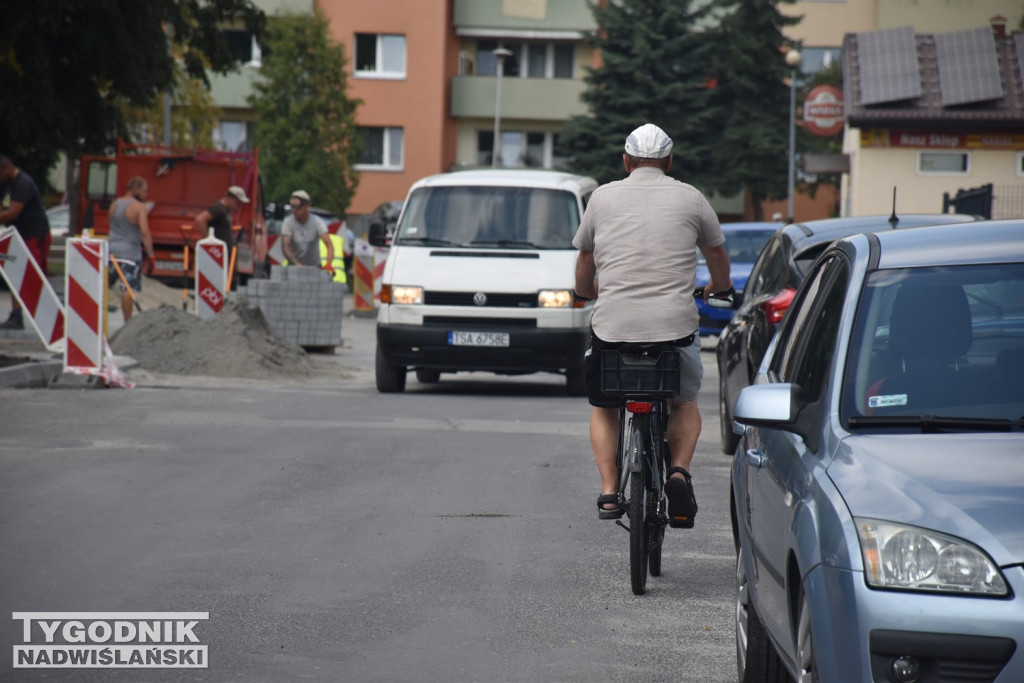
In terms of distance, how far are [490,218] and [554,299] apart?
4.28ft

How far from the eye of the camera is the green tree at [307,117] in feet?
163

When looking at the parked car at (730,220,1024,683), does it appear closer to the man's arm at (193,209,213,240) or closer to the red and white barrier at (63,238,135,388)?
the red and white barrier at (63,238,135,388)

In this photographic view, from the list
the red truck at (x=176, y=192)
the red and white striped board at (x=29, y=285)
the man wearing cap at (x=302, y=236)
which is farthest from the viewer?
the red truck at (x=176, y=192)

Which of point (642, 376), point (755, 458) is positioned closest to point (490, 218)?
point (642, 376)

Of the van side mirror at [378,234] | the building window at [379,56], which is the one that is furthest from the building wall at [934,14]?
the van side mirror at [378,234]

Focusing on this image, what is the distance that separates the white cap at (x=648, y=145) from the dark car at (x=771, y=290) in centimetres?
284

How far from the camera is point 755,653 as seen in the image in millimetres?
4820

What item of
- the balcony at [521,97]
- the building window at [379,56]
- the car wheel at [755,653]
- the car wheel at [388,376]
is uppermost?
the building window at [379,56]

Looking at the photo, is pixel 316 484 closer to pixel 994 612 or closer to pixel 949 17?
pixel 994 612

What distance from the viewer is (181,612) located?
19.6ft

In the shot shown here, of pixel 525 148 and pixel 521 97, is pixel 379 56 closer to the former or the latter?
pixel 521 97

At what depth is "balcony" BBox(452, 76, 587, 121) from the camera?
58.6 metres

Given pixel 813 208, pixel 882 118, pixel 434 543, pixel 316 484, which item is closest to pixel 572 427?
pixel 316 484

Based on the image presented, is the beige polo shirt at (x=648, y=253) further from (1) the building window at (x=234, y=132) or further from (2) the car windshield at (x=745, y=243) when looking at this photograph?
(1) the building window at (x=234, y=132)
